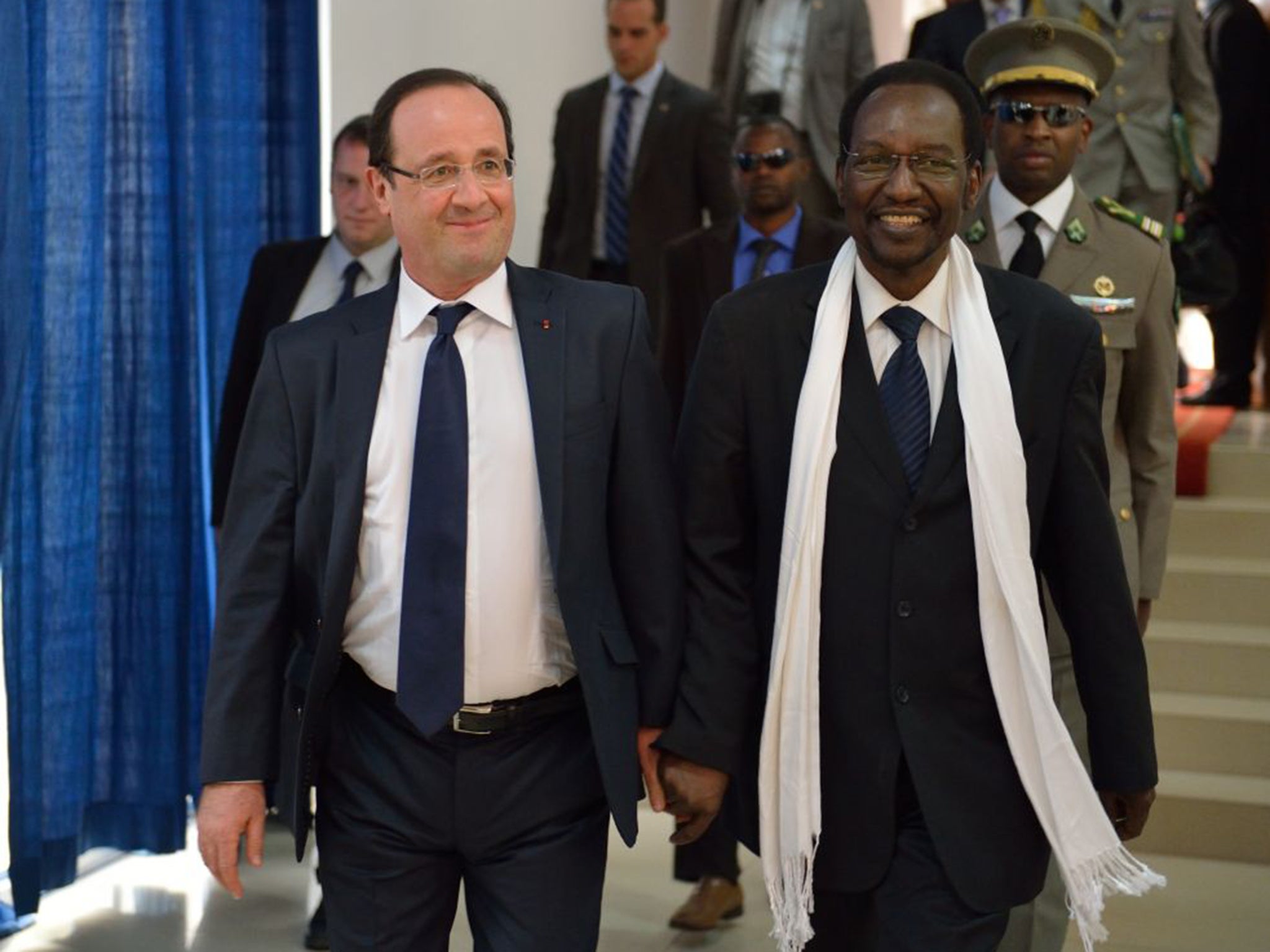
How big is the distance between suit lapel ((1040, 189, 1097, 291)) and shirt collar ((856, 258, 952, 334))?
0.94m

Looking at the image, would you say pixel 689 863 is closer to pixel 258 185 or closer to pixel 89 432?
pixel 89 432

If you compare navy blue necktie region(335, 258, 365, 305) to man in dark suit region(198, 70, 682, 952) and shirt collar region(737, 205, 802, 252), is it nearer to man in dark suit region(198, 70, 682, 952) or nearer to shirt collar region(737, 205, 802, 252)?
shirt collar region(737, 205, 802, 252)

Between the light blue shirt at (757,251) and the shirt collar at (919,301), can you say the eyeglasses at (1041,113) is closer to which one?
the shirt collar at (919,301)

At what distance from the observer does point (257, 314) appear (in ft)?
15.0

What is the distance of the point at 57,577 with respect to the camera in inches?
178

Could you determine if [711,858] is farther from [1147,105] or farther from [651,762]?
[1147,105]

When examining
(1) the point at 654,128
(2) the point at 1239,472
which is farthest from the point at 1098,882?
(2) the point at 1239,472

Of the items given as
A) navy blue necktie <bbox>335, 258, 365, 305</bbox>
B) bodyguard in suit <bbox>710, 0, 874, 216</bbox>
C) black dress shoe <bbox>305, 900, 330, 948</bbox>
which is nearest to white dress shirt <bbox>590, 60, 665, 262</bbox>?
bodyguard in suit <bbox>710, 0, 874, 216</bbox>

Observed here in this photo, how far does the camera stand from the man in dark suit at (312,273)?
4.42 metres

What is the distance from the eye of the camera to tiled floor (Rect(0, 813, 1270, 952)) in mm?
4547

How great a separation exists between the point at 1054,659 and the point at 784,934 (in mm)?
795

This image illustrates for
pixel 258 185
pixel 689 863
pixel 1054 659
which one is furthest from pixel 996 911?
pixel 258 185

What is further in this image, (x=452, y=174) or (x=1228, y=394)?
(x=1228, y=394)

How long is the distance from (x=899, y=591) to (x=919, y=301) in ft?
1.39
